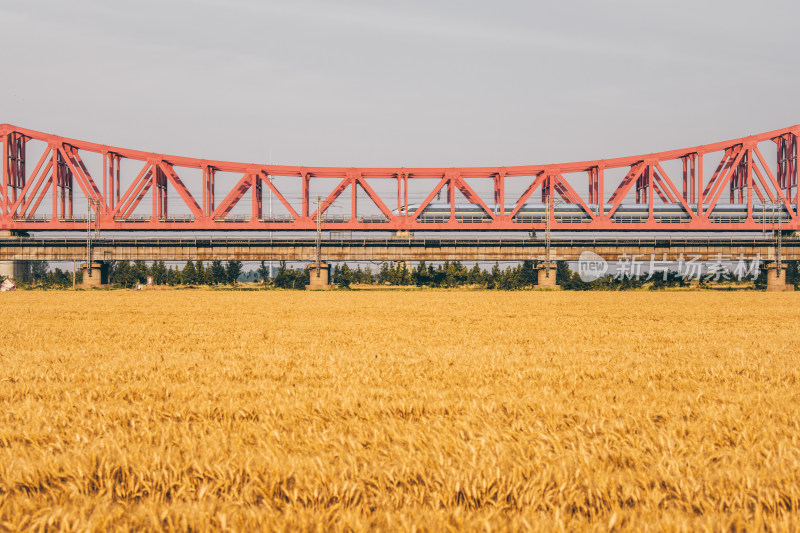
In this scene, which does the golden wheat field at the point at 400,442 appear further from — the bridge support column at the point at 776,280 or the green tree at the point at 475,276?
the green tree at the point at 475,276

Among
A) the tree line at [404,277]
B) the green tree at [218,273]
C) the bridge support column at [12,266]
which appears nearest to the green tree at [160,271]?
the tree line at [404,277]

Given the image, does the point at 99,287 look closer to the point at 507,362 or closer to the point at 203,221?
the point at 203,221

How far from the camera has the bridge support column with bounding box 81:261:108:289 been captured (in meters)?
61.1

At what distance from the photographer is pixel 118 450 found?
12.2 ft

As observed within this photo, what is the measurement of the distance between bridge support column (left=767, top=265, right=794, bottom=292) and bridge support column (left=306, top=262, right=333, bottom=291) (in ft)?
169

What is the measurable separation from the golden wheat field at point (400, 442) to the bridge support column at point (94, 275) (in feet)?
200

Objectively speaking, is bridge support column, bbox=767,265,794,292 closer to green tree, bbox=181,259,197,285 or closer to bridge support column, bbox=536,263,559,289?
bridge support column, bbox=536,263,559,289

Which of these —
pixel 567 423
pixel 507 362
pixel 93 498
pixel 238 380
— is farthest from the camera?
pixel 507 362

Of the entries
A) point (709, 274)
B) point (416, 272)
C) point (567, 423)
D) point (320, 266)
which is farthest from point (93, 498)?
point (709, 274)

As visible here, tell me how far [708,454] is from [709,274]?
7587cm

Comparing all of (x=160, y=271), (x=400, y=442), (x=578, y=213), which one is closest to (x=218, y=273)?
(x=160, y=271)

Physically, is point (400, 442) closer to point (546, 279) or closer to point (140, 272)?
point (546, 279)

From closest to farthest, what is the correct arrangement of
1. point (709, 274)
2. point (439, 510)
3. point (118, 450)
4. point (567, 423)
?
point (439, 510), point (118, 450), point (567, 423), point (709, 274)

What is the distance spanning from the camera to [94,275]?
61.8 m
